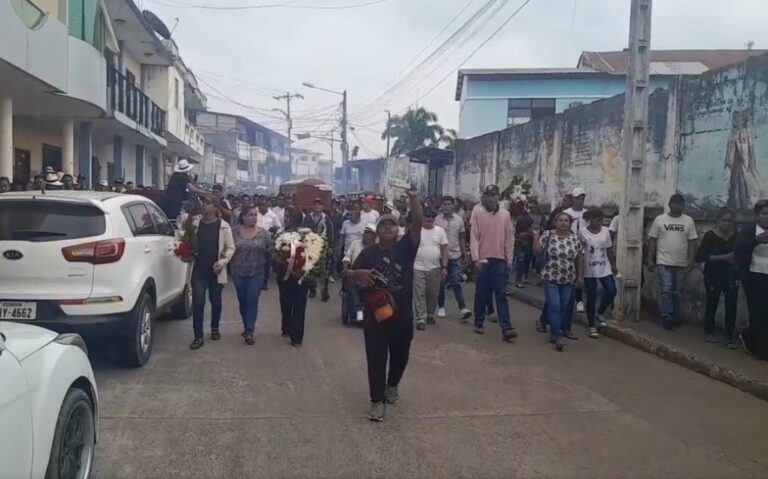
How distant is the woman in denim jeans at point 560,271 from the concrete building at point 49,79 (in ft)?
28.1

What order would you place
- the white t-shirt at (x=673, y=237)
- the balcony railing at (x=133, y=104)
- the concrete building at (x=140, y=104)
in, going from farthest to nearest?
the concrete building at (x=140, y=104) < the balcony railing at (x=133, y=104) < the white t-shirt at (x=673, y=237)

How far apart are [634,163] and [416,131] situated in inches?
1424

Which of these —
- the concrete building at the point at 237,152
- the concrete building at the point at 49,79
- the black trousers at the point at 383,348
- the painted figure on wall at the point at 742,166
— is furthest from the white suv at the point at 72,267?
the concrete building at the point at 237,152

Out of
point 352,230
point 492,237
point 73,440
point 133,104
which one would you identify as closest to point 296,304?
point 492,237

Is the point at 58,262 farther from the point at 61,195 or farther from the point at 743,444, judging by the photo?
the point at 743,444

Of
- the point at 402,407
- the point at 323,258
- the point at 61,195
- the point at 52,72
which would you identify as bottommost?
the point at 402,407

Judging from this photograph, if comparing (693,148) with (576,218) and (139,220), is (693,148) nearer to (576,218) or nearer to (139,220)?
(576,218)

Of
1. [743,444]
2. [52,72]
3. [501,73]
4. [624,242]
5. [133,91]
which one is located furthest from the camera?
[501,73]

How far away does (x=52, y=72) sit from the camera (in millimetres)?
12539

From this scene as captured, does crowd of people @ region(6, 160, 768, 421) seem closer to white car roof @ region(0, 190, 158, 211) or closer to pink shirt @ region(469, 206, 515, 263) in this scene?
pink shirt @ region(469, 206, 515, 263)

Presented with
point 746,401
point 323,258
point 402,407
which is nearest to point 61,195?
point 323,258

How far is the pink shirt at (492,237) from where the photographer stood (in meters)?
8.92

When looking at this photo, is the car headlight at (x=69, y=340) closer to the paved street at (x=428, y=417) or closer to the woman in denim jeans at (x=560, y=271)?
the paved street at (x=428, y=417)

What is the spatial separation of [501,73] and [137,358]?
91.5ft
